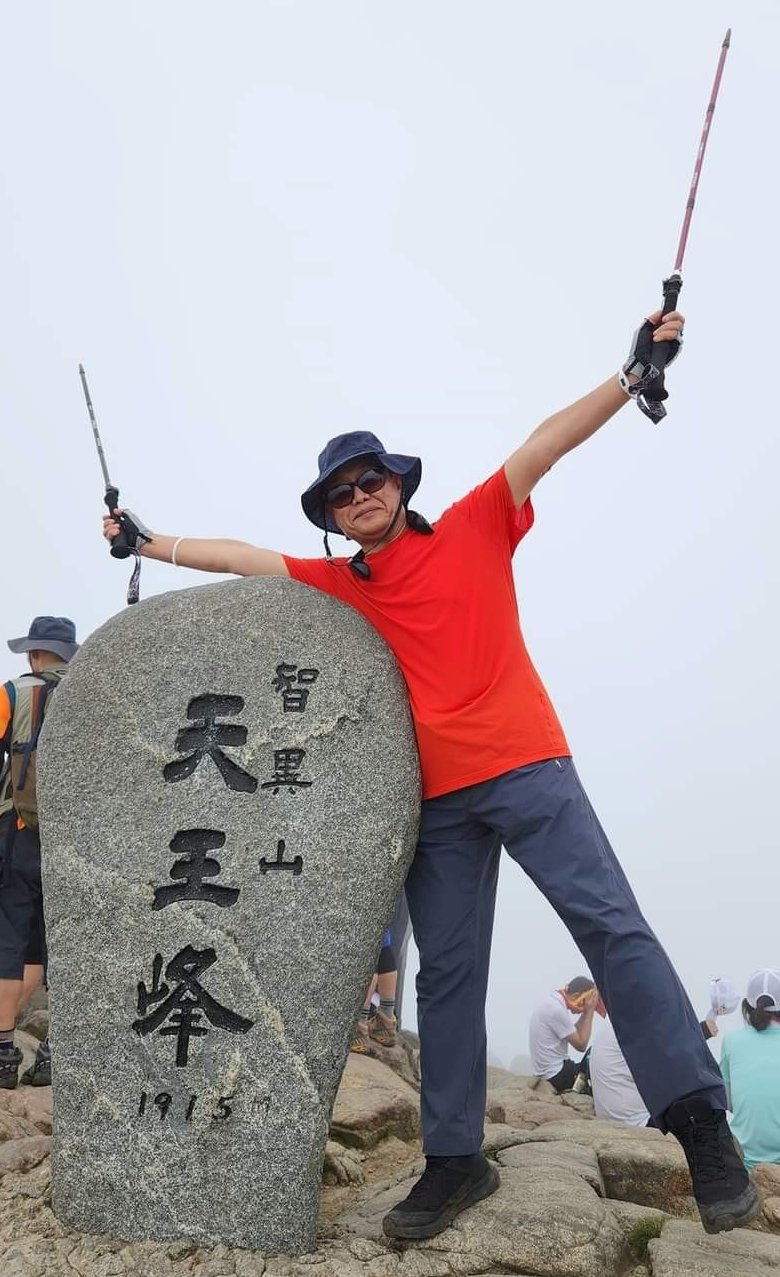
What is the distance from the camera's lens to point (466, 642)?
4906 mm

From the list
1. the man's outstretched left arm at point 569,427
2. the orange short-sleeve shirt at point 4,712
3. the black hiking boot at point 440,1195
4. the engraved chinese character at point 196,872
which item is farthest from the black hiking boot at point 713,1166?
the orange short-sleeve shirt at point 4,712

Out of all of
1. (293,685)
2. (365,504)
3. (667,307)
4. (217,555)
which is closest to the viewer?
(667,307)

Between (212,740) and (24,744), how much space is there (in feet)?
7.36

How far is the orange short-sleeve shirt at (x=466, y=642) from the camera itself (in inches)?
187

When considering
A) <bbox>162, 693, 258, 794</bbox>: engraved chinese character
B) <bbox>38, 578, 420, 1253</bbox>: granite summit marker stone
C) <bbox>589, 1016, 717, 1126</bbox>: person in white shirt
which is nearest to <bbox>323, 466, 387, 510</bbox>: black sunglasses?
<bbox>38, 578, 420, 1253</bbox>: granite summit marker stone

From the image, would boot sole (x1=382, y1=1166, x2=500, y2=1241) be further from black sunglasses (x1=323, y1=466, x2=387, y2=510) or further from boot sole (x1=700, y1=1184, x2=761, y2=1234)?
black sunglasses (x1=323, y1=466, x2=387, y2=510)

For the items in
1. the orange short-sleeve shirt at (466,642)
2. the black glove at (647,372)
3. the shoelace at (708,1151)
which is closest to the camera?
the shoelace at (708,1151)

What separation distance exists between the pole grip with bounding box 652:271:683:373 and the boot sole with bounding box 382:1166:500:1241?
3950 millimetres

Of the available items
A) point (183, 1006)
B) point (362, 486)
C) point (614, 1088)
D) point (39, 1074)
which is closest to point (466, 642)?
point (362, 486)

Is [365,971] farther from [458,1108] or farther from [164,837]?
[164,837]

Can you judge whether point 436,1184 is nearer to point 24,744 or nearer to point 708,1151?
point 708,1151

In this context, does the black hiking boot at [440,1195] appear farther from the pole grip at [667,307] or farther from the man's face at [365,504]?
the pole grip at [667,307]

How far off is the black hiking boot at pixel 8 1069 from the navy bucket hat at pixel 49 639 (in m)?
2.76

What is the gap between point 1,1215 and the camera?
4637 millimetres
